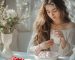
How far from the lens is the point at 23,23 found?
70.9 inches

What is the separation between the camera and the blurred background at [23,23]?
69.4 inches

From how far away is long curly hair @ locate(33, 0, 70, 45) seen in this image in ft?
5.52

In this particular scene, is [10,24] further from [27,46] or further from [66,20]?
[66,20]

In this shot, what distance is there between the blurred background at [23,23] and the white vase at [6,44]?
0.21 ft

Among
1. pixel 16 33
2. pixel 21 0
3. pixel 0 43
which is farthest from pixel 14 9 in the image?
pixel 0 43

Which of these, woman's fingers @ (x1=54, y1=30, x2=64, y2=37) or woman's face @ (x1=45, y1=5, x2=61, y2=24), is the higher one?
A: woman's face @ (x1=45, y1=5, x2=61, y2=24)

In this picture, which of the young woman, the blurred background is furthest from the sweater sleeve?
the blurred background

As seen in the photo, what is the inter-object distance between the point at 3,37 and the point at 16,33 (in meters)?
0.13

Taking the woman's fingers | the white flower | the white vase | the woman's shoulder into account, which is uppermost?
the white flower

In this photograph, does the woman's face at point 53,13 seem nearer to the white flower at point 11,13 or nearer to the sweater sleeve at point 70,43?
the sweater sleeve at point 70,43

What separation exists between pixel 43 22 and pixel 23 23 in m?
0.18

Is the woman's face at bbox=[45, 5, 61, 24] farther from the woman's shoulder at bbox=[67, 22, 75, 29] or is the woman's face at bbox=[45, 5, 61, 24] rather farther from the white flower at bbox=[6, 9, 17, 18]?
the white flower at bbox=[6, 9, 17, 18]

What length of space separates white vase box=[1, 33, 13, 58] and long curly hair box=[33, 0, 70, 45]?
0.72ft

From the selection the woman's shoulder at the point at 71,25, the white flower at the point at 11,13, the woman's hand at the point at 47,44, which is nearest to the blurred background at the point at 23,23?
the white flower at the point at 11,13
